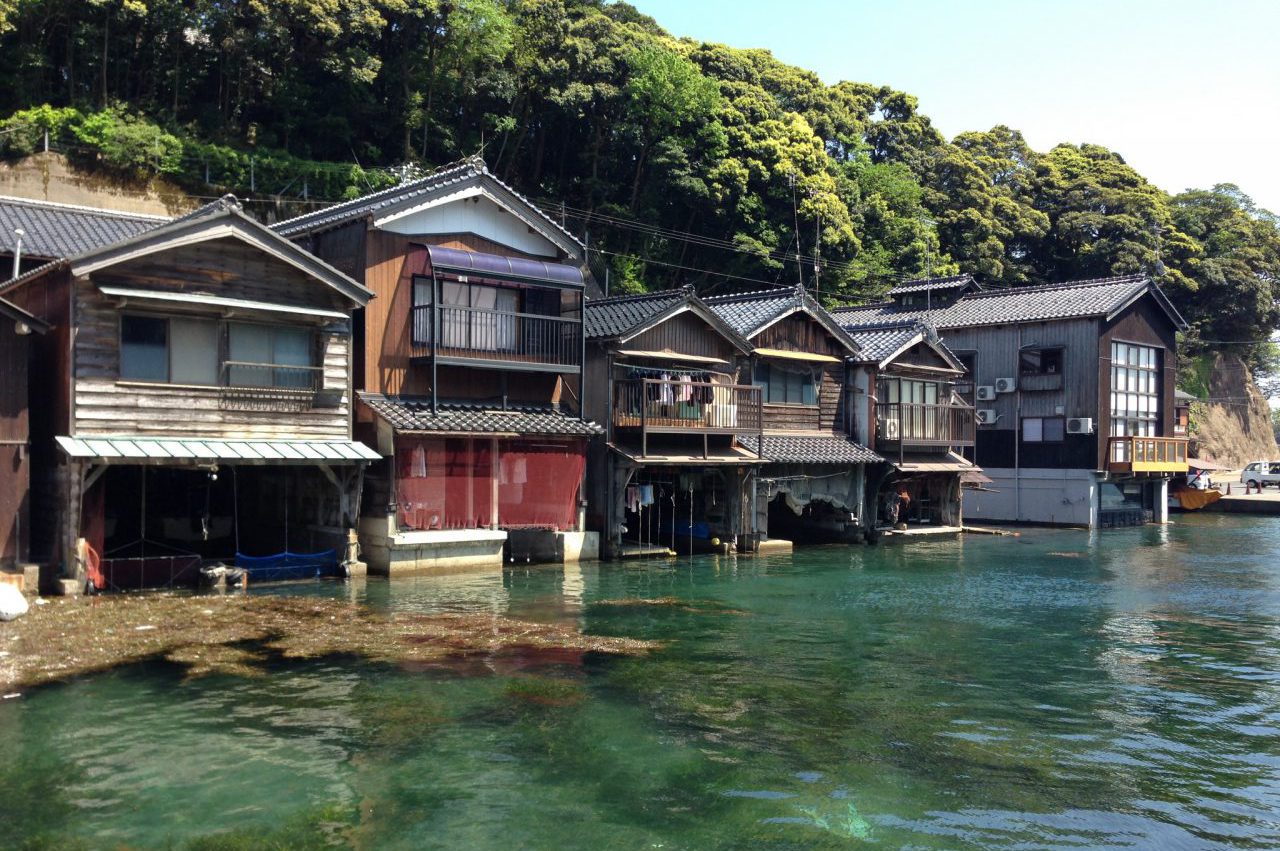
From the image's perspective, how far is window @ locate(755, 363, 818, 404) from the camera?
3650 centimetres

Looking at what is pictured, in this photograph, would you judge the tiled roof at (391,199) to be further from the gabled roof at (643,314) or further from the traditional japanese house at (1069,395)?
the traditional japanese house at (1069,395)

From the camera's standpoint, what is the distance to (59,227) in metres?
27.8

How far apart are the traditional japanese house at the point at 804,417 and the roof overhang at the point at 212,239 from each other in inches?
570

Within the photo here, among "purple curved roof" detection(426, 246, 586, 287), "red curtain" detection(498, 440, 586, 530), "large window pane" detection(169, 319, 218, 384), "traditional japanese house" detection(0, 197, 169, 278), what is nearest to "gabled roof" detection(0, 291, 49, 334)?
"large window pane" detection(169, 319, 218, 384)

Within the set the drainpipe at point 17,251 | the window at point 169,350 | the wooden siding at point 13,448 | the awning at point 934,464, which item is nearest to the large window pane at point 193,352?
the window at point 169,350

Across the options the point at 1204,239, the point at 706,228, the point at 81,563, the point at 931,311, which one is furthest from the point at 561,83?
the point at 1204,239

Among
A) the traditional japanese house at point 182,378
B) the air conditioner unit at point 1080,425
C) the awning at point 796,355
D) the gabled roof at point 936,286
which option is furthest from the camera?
the gabled roof at point 936,286

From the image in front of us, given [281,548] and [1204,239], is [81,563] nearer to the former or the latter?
[281,548]

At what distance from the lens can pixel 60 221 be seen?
92.5ft

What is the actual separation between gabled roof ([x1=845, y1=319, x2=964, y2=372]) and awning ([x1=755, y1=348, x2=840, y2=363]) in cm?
151

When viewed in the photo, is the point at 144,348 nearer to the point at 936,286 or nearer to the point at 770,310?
the point at 770,310

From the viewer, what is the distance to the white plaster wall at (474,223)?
2795cm

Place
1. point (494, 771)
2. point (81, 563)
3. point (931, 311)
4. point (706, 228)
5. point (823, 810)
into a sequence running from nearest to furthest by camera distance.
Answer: point (823, 810) < point (494, 771) < point (81, 563) < point (931, 311) < point (706, 228)

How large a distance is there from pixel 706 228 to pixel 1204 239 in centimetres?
4516
